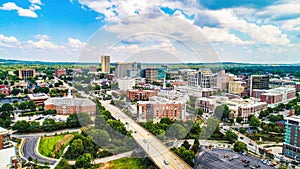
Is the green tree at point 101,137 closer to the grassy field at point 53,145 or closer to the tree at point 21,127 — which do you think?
the grassy field at point 53,145

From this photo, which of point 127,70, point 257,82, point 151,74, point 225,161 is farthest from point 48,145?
point 257,82

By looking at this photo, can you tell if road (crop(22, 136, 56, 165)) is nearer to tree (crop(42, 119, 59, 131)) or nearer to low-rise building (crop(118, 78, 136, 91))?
tree (crop(42, 119, 59, 131))

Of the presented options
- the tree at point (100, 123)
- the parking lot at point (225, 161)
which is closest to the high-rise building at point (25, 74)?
the tree at point (100, 123)

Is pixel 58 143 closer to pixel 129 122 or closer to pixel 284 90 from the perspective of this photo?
pixel 129 122

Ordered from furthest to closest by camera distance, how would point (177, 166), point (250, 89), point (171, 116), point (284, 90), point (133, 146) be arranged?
point (250, 89)
point (284, 90)
point (171, 116)
point (133, 146)
point (177, 166)

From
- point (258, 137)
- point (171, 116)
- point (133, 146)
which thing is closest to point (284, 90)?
point (258, 137)

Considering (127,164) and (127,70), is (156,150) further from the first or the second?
(127,70)

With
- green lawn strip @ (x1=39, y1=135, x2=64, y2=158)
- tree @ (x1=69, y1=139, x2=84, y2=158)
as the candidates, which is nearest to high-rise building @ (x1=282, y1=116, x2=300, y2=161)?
tree @ (x1=69, y1=139, x2=84, y2=158)
